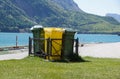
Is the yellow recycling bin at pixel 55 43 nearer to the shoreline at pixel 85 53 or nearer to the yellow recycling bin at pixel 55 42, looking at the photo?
the yellow recycling bin at pixel 55 42

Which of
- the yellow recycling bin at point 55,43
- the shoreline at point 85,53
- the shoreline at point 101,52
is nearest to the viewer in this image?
the yellow recycling bin at point 55,43

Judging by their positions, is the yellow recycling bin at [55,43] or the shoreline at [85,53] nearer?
the yellow recycling bin at [55,43]

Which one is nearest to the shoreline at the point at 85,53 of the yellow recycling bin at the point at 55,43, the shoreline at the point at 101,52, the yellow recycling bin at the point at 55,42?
the shoreline at the point at 101,52

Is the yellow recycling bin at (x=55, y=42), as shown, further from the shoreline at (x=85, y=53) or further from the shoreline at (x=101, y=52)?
the shoreline at (x=101, y=52)

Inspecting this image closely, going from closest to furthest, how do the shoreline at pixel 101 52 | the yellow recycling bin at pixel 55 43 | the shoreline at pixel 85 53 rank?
the yellow recycling bin at pixel 55 43 → the shoreline at pixel 85 53 → the shoreline at pixel 101 52

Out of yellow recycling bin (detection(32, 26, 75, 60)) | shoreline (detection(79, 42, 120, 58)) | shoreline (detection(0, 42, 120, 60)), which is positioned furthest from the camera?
shoreline (detection(79, 42, 120, 58))

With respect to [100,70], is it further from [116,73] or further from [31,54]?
[31,54]

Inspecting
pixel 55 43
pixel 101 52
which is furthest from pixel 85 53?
pixel 55 43

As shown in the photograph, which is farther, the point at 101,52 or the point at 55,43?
the point at 101,52

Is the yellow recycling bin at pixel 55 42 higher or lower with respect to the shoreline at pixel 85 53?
higher

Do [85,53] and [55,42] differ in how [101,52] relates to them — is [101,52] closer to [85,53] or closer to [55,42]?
[85,53]

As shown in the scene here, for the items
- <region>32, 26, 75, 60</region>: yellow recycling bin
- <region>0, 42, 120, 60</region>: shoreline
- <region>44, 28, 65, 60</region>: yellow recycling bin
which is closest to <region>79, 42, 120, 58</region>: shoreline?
<region>0, 42, 120, 60</region>: shoreline

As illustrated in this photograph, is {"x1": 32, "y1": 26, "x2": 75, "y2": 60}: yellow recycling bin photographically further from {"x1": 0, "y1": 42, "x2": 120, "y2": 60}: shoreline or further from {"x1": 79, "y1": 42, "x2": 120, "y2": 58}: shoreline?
{"x1": 79, "y1": 42, "x2": 120, "y2": 58}: shoreline

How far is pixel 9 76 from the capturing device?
56.3 ft
